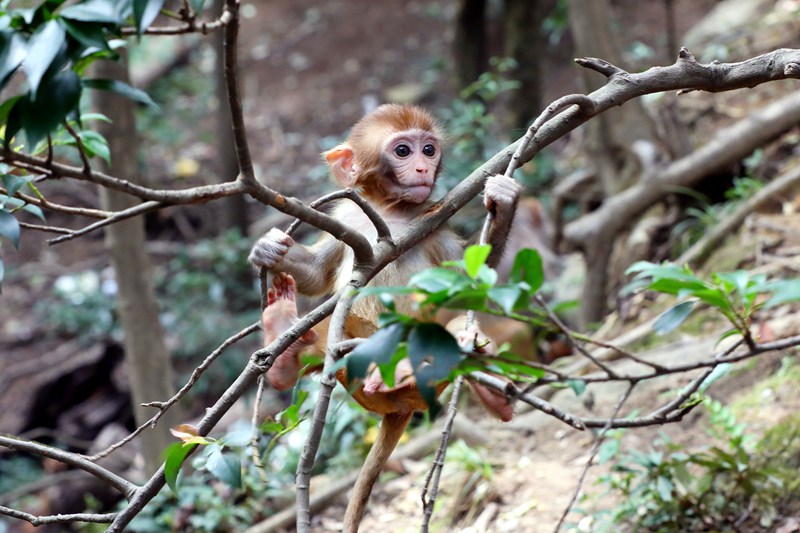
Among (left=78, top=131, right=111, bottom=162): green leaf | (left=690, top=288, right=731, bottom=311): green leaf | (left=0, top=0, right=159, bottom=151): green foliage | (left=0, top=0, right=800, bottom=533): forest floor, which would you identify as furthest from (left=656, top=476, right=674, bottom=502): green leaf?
(left=0, top=0, right=159, bottom=151): green foliage

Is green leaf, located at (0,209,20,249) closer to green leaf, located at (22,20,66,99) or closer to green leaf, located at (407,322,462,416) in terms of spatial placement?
green leaf, located at (22,20,66,99)

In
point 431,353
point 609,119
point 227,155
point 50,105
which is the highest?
point 227,155

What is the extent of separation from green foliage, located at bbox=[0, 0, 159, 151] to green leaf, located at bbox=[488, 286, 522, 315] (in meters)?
0.86

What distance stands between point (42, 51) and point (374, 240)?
2111 mm

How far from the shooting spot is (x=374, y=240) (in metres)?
3.69

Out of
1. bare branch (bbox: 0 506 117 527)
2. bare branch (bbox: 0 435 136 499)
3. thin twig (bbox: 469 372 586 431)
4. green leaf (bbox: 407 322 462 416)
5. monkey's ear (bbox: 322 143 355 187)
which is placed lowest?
bare branch (bbox: 0 506 117 527)

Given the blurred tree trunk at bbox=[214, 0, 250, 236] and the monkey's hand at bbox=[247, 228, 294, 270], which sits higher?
the blurred tree trunk at bbox=[214, 0, 250, 236]

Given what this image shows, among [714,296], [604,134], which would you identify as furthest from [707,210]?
[714,296]

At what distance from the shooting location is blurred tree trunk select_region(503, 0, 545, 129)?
9.98 metres

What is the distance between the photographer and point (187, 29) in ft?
5.74

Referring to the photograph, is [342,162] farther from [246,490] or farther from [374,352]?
[246,490]

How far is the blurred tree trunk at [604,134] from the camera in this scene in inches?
282

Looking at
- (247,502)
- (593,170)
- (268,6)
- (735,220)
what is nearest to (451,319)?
(247,502)

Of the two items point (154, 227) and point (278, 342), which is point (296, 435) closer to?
point (278, 342)
